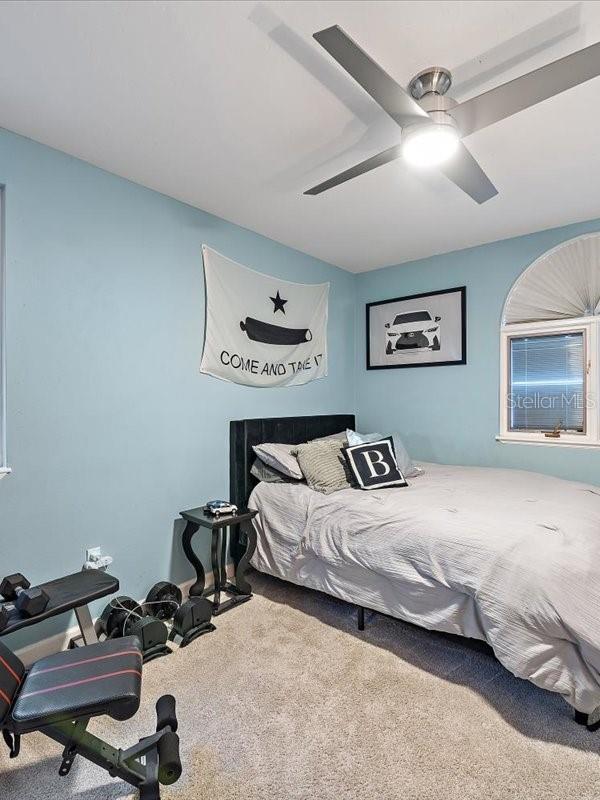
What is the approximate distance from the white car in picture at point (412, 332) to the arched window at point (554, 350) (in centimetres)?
59

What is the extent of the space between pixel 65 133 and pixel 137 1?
2.92ft

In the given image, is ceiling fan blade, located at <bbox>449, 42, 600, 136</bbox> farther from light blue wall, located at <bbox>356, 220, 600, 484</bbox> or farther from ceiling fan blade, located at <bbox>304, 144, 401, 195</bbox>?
light blue wall, located at <bbox>356, 220, 600, 484</bbox>

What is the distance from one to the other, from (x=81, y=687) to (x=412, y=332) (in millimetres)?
3474

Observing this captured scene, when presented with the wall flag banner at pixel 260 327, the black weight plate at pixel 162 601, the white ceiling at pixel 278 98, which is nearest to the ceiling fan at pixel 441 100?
the white ceiling at pixel 278 98

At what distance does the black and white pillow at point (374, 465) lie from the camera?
272cm

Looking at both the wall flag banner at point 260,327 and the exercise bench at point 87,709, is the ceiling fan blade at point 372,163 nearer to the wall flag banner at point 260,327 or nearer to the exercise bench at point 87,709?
the wall flag banner at point 260,327

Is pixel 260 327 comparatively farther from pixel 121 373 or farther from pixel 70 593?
pixel 70 593

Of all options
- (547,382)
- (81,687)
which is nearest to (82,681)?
(81,687)

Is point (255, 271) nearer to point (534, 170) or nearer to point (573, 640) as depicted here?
point (534, 170)

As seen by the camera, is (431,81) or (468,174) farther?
(468,174)

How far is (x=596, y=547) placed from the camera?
70.6 inches

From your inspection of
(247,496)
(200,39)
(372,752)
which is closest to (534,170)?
(200,39)

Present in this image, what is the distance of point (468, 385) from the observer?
3576 millimetres

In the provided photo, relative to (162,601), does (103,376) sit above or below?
above
